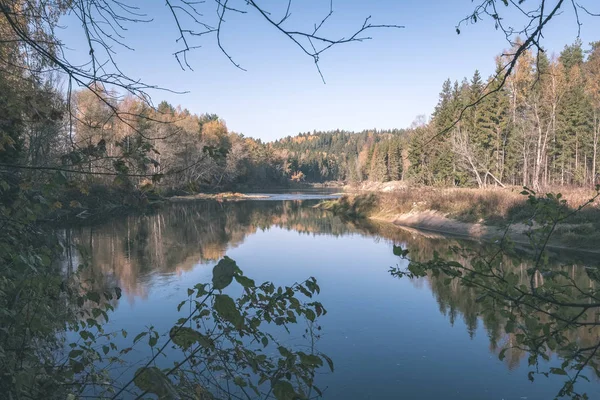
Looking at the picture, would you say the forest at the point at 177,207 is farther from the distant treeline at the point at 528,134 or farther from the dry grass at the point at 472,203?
the dry grass at the point at 472,203

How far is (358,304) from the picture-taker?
10.0 metres

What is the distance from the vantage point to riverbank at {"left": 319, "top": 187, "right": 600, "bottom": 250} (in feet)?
56.0

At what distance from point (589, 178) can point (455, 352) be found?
103 ft

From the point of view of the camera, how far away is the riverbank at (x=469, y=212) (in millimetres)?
17062

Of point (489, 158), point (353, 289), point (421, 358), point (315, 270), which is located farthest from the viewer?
point (489, 158)

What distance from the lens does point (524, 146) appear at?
30.6m

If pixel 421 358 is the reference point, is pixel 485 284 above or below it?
above

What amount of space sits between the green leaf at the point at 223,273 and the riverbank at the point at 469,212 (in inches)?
590

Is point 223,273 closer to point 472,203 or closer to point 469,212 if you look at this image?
point 469,212

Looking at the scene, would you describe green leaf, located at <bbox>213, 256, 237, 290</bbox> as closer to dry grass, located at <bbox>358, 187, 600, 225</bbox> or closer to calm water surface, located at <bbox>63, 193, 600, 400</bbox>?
calm water surface, located at <bbox>63, 193, 600, 400</bbox>

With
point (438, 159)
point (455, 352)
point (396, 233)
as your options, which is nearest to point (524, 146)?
point (438, 159)

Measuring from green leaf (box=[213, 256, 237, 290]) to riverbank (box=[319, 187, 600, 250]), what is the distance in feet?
49.1

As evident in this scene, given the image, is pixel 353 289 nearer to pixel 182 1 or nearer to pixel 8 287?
pixel 8 287

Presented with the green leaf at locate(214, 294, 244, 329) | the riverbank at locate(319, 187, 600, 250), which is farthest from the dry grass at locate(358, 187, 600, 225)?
the green leaf at locate(214, 294, 244, 329)
